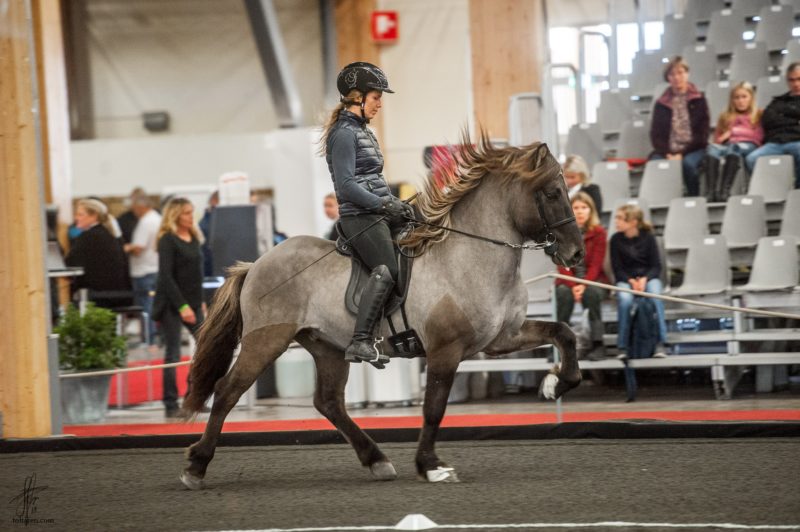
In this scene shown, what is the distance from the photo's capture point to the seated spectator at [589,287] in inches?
Result: 416

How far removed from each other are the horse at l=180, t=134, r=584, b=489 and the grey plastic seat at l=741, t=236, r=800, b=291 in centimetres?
424

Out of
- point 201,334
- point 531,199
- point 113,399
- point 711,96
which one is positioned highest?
point 711,96

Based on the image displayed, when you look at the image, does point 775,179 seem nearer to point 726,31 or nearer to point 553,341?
point 726,31

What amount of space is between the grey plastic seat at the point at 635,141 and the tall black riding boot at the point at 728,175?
199cm

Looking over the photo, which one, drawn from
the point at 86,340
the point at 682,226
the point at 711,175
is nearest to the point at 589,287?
the point at 682,226

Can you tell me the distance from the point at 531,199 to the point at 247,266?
73.6 inches

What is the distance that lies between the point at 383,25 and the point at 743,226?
1135cm

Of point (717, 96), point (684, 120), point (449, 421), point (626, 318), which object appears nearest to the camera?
point (449, 421)

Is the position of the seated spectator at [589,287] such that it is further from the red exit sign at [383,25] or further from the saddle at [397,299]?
the red exit sign at [383,25]

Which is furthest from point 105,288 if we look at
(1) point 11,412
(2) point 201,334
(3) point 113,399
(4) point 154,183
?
(4) point 154,183

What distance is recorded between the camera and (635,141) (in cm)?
1404

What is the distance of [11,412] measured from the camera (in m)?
9.18

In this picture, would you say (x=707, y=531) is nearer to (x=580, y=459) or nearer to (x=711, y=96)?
(x=580, y=459)

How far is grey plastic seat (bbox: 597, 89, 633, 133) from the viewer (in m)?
14.8
